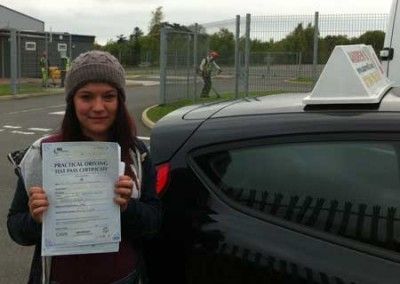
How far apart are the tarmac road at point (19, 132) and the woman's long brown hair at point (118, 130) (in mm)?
2770

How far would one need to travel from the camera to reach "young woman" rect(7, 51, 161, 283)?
7.18 ft

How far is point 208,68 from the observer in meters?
18.1

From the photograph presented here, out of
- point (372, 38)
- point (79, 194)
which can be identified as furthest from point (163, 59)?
point (79, 194)

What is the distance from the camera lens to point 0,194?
7.43m

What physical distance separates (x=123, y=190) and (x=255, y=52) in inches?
538

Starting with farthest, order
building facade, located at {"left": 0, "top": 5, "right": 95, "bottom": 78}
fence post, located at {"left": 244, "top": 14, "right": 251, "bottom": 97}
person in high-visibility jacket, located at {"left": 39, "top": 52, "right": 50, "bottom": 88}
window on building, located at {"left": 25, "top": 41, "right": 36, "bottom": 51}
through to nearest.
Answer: window on building, located at {"left": 25, "top": 41, "right": 36, "bottom": 51}
building facade, located at {"left": 0, "top": 5, "right": 95, "bottom": 78}
person in high-visibility jacket, located at {"left": 39, "top": 52, "right": 50, "bottom": 88}
fence post, located at {"left": 244, "top": 14, "right": 251, "bottom": 97}

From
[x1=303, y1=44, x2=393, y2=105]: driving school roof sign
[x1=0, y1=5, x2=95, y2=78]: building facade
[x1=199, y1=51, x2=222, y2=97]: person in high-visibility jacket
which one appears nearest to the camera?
[x1=303, y1=44, x2=393, y2=105]: driving school roof sign

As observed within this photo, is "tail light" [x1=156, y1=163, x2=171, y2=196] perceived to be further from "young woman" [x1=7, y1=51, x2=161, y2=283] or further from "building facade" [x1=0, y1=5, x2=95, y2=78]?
"building facade" [x1=0, y1=5, x2=95, y2=78]

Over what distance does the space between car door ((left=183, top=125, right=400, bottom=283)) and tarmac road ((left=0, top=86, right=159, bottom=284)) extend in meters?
2.85

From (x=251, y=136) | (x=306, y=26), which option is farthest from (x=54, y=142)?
(x=306, y=26)

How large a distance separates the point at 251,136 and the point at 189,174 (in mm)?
277

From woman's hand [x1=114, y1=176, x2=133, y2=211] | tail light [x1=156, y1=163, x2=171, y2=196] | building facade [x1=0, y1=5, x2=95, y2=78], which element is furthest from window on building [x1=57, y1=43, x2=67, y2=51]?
woman's hand [x1=114, y1=176, x2=133, y2=211]

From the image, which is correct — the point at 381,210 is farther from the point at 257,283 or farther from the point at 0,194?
the point at 0,194

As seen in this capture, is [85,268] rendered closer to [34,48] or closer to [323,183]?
[323,183]
